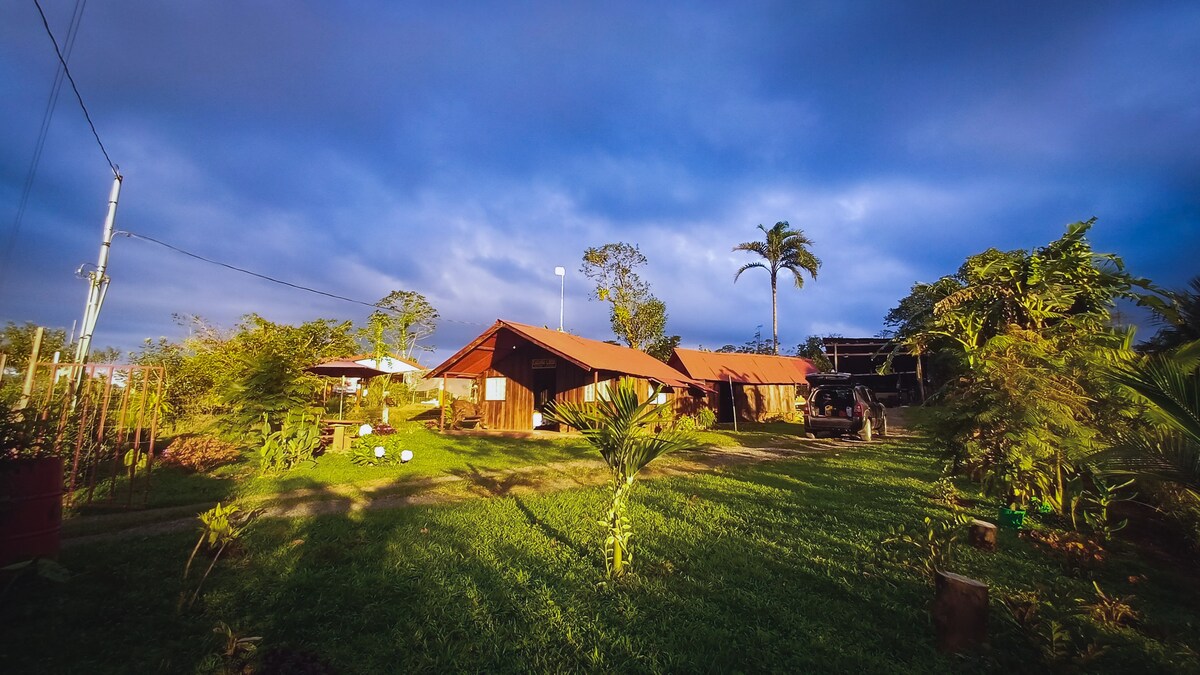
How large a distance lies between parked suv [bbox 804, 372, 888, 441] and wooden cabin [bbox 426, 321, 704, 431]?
4.59m

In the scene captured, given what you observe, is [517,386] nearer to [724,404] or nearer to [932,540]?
[724,404]

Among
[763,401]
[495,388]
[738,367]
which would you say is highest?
[738,367]

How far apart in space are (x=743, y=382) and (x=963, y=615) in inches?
842

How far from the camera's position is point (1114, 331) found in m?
5.66

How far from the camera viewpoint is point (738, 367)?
25.4 metres

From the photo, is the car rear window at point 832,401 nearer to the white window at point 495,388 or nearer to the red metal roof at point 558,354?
the red metal roof at point 558,354

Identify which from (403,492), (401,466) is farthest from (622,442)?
(401,466)

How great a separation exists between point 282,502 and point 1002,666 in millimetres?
8610

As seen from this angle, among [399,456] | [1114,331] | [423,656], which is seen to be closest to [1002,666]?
[423,656]

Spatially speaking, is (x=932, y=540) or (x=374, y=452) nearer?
(x=932, y=540)

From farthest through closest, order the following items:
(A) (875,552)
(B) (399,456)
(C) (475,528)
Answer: (B) (399,456) < (C) (475,528) < (A) (875,552)

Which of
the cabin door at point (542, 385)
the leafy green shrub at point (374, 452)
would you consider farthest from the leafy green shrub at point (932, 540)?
the cabin door at point (542, 385)

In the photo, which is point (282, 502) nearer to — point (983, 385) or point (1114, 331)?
point (983, 385)

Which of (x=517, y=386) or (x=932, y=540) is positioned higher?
(x=517, y=386)
